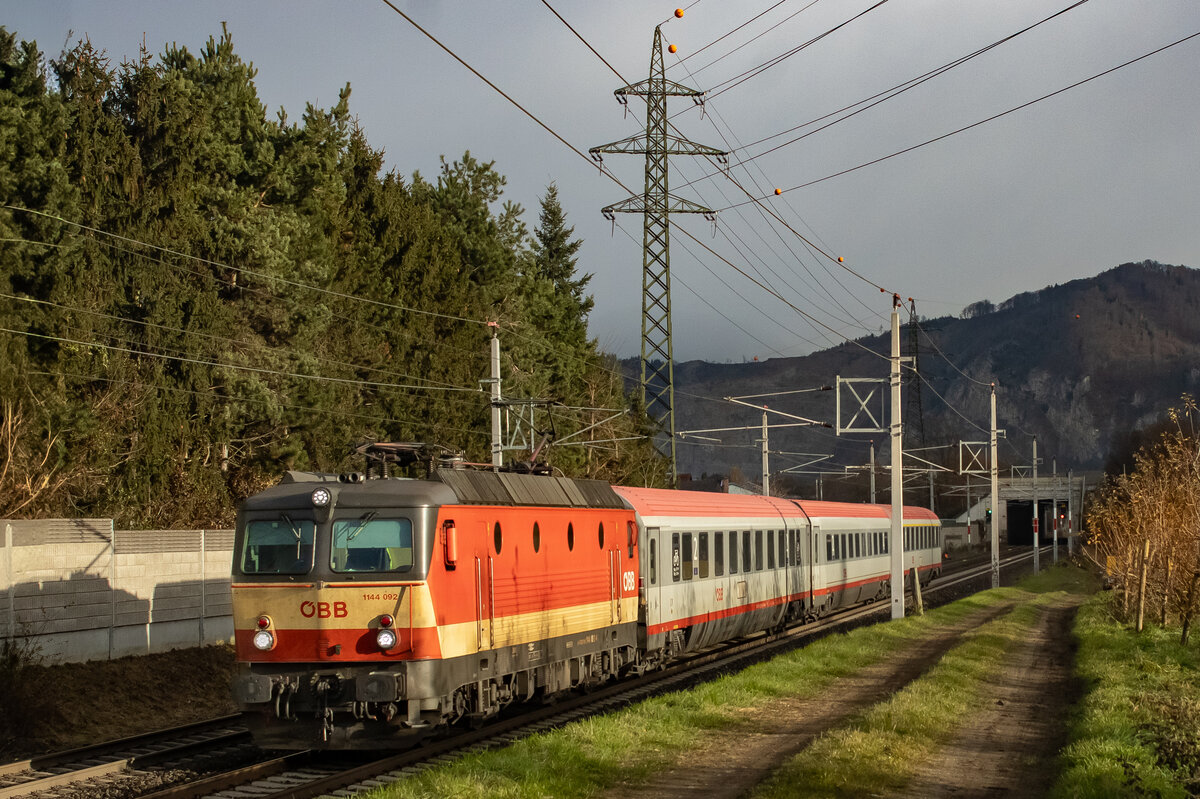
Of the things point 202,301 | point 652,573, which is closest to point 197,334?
point 202,301

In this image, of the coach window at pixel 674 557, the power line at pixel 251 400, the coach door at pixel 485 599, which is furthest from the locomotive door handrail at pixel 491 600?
the power line at pixel 251 400

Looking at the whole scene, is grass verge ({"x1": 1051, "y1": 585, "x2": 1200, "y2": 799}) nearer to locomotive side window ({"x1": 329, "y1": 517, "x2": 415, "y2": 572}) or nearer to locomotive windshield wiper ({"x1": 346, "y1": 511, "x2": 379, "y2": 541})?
locomotive side window ({"x1": 329, "y1": 517, "x2": 415, "y2": 572})

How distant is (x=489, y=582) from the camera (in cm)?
1523

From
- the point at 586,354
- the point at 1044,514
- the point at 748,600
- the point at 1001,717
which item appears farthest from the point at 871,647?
the point at 1044,514

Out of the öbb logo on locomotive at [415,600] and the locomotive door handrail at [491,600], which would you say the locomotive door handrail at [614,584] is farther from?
the locomotive door handrail at [491,600]

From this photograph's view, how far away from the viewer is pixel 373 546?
13.9m

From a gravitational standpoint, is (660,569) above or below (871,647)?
above

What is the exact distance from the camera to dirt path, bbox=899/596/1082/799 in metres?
12.1

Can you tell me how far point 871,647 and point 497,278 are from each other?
36.1 metres

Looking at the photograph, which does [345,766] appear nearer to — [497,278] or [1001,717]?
[1001,717]

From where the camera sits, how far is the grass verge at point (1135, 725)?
11.0 m

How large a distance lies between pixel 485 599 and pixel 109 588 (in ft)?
32.1

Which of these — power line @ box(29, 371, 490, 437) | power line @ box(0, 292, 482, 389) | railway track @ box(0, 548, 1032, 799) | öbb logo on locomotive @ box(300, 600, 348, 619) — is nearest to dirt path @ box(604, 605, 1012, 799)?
railway track @ box(0, 548, 1032, 799)

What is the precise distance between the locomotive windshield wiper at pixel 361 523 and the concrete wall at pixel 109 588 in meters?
7.80
